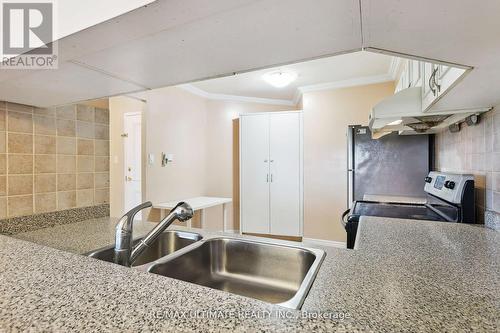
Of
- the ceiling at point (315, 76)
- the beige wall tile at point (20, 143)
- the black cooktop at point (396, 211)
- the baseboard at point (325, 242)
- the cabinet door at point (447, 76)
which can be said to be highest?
the ceiling at point (315, 76)

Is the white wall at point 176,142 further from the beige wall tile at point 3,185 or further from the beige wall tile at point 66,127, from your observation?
the beige wall tile at point 3,185

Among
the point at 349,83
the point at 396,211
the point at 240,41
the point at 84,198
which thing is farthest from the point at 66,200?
the point at 349,83

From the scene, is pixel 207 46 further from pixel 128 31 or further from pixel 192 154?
pixel 192 154

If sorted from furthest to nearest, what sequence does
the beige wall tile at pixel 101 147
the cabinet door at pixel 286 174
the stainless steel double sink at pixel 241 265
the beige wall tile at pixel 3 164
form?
the cabinet door at pixel 286 174 < the beige wall tile at pixel 101 147 < the beige wall tile at pixel 3 164 < the stainless steel double sink at pixel 241 265

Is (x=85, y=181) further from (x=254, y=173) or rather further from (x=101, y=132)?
(x=254, y=173)

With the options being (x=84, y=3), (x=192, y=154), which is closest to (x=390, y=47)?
(x=84, y=3)

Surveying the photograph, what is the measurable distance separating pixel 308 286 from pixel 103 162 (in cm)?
149

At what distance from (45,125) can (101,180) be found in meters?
0.43

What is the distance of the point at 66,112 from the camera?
1.42m

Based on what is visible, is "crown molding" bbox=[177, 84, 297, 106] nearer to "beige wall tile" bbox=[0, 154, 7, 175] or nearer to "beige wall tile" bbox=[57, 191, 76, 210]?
"beige wall tile" bbox=[57, 191, 76, 210]

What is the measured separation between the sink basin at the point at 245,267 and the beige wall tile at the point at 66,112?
3.46 ft

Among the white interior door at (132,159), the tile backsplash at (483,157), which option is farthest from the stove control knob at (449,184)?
the white interior door at (132,159)

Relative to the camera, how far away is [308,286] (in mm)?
680

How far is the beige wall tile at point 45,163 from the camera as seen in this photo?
1.29 meters
